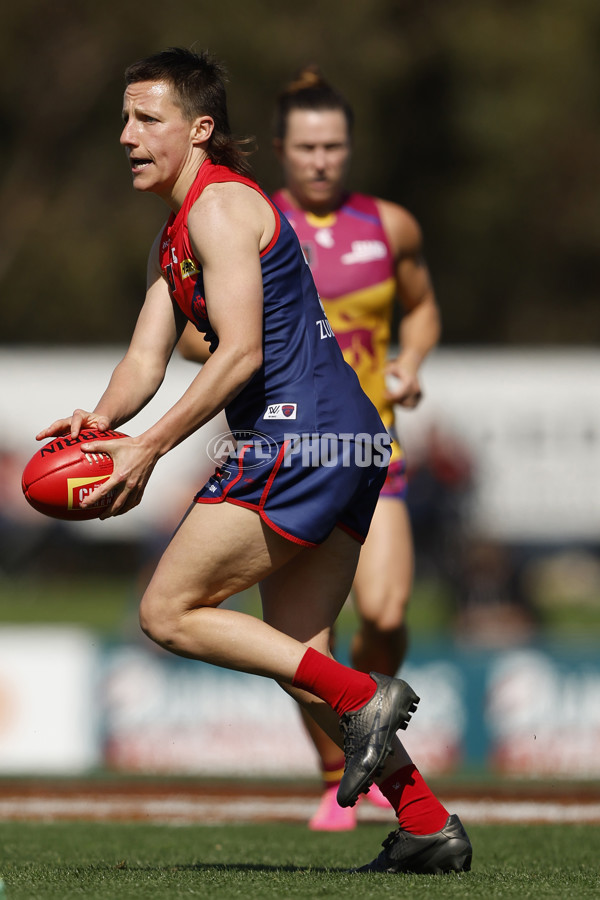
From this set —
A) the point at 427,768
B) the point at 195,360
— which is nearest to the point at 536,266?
the point at 427,768

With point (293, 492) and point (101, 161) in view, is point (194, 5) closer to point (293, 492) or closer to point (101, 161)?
point (101, 161)

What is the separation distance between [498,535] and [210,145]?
15.9m

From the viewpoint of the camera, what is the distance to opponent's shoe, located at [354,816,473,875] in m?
4.06

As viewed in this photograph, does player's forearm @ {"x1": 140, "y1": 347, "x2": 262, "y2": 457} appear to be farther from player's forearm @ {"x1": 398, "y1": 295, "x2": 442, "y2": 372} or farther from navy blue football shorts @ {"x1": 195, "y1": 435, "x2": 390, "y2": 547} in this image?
player's forearm @ {"x1": 398, "y1": 295, "x2": 442, "y2": 372}

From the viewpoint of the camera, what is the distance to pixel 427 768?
8477 millimetres

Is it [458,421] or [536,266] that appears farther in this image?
[536,266]

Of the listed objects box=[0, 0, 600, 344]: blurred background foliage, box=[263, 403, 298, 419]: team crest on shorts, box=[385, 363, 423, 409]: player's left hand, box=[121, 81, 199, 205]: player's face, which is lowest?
box=[263, 403, 298, 419]: team crest on shorts

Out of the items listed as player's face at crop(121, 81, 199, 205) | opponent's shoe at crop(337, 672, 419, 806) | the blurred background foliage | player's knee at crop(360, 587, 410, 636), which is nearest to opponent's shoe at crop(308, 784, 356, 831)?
player's knee at crop(360, 587, 410, 636)

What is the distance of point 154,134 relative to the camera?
4031 millimetres

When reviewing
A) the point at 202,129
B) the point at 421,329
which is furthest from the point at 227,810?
the point at 202,129

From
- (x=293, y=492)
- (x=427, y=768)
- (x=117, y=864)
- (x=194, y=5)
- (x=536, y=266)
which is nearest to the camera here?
(x=293, y=492)

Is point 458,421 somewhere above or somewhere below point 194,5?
below

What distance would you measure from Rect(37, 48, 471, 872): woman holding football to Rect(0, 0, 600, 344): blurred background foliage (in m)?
26.0

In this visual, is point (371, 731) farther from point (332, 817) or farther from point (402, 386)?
point (402, 386)
